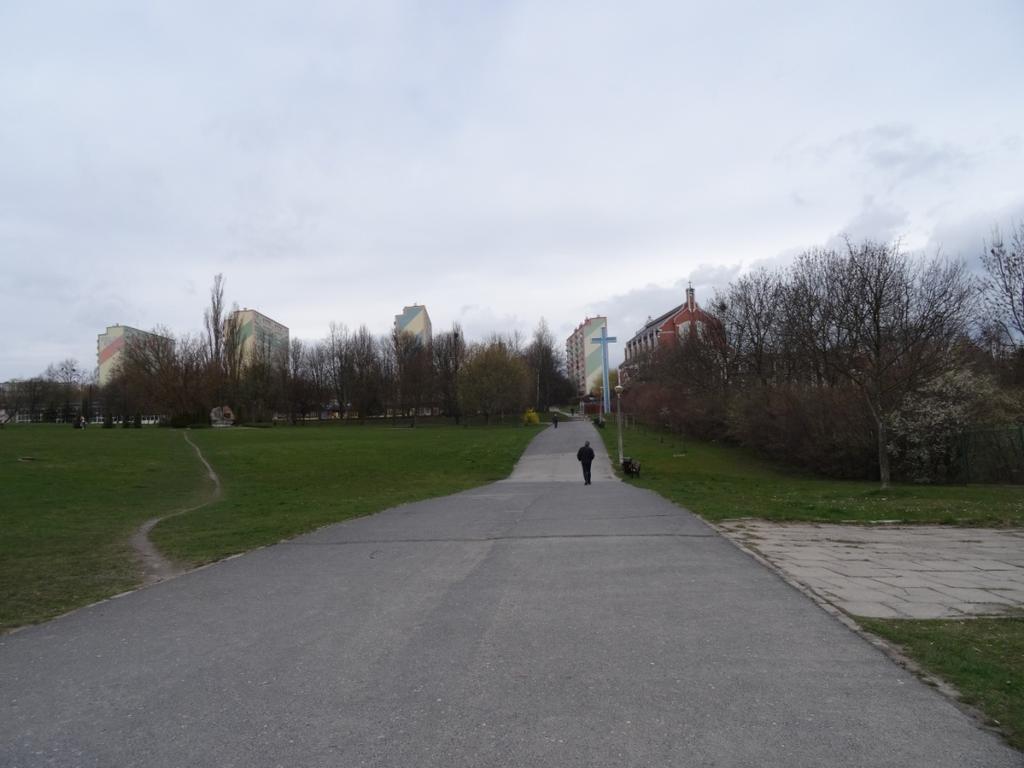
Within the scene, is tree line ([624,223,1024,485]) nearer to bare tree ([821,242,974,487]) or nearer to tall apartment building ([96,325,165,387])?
bare tree ([821,242,974,487])

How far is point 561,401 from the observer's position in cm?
12875

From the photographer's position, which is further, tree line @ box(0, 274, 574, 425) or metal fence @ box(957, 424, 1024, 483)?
tree line @ box(0, 274, 574, 425)

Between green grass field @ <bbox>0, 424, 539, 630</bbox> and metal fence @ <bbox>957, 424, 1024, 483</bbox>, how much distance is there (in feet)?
66.2

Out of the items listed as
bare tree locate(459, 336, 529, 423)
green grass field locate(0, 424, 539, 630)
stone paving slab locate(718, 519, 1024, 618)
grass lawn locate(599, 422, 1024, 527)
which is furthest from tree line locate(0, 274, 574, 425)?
stone paving slab locate(718, 519, 1024, 618)

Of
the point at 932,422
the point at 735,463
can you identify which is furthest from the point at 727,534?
the point at 735,463

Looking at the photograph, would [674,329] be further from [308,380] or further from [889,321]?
[889,321]


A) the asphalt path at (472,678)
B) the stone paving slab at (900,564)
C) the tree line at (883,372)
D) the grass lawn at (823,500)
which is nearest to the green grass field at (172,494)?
the asphalt path at (472,678)

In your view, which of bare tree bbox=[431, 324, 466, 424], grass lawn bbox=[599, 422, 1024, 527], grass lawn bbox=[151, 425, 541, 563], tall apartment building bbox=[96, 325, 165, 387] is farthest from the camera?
tall apartment building bbox=[96, 325, 165, 387]

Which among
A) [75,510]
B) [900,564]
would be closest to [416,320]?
[75,510]

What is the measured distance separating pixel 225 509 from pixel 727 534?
13.6 m

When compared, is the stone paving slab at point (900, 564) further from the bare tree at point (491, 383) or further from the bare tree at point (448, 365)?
the bare tree at point (448, 365)

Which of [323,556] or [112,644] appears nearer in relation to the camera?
[112,644]

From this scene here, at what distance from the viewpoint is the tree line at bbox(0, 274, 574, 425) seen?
254 ft

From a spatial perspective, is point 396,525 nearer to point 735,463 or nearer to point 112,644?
point 112,644
